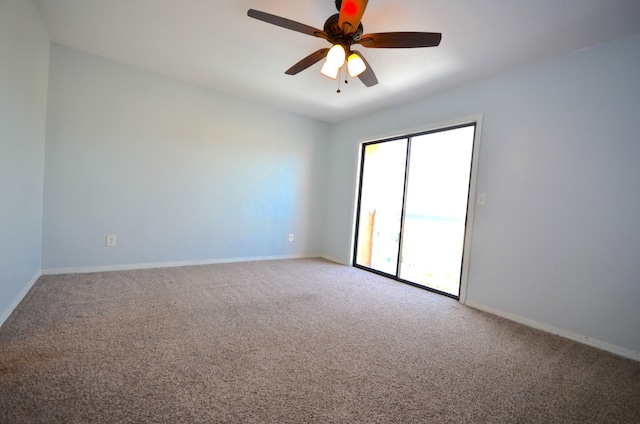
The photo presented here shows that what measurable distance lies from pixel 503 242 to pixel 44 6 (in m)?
4.43

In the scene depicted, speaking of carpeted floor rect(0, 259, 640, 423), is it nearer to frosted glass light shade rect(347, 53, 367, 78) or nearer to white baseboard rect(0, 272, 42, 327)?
white baseboard rect(0, 272, 42, 327)

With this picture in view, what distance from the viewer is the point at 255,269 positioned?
3.66 meters

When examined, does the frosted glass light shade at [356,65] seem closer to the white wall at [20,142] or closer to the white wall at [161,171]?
the white wall at [20,142]

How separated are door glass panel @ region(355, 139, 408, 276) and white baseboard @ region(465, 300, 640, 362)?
120 centimetres

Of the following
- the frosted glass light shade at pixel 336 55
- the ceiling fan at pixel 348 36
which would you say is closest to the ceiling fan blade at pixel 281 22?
the ceiling fan at pixel 348 36

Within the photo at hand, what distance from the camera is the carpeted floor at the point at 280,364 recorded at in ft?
4.06

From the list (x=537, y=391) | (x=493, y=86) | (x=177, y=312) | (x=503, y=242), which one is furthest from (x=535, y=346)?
(x=177, y=312)

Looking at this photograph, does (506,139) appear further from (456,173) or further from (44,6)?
(44,6)

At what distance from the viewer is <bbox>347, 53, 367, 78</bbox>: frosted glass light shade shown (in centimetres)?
191

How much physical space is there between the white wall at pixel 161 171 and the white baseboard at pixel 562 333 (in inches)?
111

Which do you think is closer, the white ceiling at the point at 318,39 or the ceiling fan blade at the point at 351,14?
the ceiling fan blade at the point at 351,14

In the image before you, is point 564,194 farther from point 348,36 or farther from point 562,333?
point 348,36

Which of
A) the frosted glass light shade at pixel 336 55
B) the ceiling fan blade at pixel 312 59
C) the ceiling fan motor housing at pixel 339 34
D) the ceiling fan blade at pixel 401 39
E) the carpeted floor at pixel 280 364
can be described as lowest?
the carpeted floor at pixel 280 364

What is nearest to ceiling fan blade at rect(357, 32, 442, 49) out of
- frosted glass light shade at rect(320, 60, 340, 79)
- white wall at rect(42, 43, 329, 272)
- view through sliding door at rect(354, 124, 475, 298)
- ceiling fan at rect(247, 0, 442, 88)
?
ceiling fan at rect(247, 0, 442, 88)
